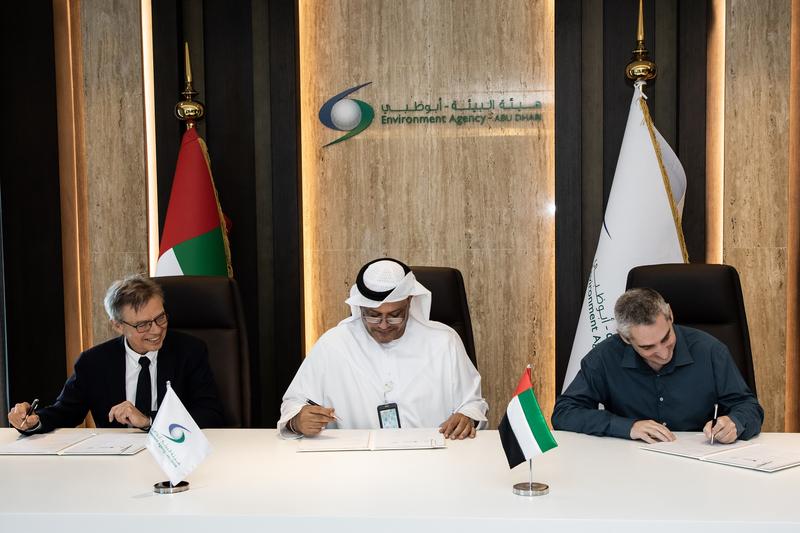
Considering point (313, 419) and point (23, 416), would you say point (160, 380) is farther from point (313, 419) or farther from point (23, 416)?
point (313, 419)

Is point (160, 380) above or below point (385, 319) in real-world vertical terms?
below

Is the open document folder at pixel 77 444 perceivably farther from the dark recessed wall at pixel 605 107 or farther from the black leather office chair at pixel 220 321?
the dark recessed wall at pixel 605 107

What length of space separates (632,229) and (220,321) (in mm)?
2066

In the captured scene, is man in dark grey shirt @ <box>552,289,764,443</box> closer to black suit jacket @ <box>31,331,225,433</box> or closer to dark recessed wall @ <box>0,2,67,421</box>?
black suit jacket @ <box>31,331,225,433</box>

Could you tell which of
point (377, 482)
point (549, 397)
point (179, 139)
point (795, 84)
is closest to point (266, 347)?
point (179, 139)

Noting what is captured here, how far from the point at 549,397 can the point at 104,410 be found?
2523 mm

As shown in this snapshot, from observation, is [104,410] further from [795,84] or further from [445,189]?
[795,84]

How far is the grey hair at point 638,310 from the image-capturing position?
240 cm

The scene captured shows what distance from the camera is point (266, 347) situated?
4477 millimetres

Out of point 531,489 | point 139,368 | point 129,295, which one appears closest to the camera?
point 531,489

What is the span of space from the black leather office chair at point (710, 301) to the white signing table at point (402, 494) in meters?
0.68

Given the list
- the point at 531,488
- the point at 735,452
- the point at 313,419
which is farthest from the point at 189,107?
the point at 735,452

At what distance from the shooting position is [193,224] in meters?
4.10

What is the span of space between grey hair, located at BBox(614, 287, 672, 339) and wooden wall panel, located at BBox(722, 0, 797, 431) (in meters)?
1.85
